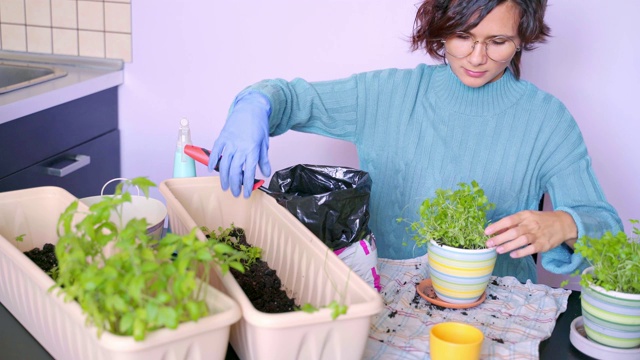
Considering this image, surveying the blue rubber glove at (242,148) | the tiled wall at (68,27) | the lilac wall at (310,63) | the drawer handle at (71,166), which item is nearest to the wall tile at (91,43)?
the tiled wall at (68,27)

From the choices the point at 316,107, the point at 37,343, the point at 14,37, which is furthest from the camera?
the point at 14,37

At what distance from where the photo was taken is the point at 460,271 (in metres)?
1.39

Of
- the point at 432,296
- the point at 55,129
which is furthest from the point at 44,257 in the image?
the point at 55,129

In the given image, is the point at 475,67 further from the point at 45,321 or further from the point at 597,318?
the point at 45,321

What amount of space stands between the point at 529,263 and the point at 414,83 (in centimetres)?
59

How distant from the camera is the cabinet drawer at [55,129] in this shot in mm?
2277

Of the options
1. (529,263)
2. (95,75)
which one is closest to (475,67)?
(529,263)

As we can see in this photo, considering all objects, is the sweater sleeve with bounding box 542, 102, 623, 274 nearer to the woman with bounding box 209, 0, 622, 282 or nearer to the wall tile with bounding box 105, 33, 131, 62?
the woman with bounding box 209, 0, 622, 282

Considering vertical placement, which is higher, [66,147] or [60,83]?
[60,83]

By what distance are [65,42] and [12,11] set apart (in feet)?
0.77

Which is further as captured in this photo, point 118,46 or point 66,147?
point 118,46

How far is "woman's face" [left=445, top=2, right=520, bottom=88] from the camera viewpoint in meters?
1.75

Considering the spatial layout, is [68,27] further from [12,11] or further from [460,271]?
[460,271]

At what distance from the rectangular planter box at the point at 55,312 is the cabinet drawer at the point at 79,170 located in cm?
91
